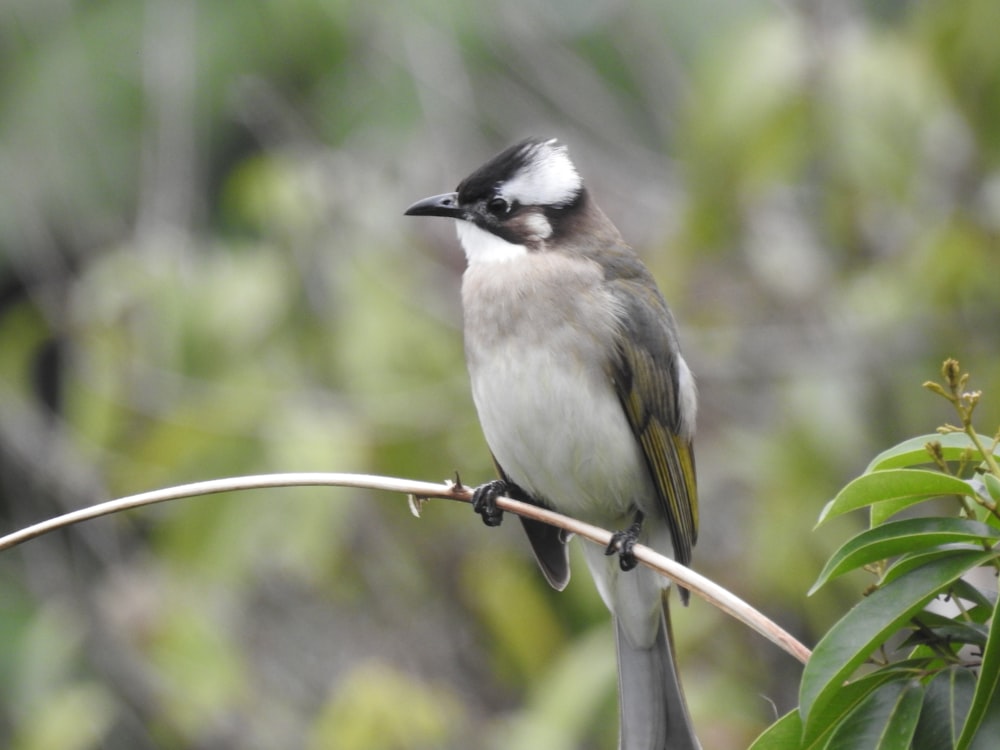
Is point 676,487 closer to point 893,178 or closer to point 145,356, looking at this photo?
point 893,178

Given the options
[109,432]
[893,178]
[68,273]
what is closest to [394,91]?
[68,273]

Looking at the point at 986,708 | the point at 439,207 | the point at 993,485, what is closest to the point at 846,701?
the point at 986,708

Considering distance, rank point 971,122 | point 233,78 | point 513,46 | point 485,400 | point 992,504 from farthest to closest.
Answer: point 233,78, point 513,46, point 971,122, point 485,400, point 992,504

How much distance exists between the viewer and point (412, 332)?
13.1ft

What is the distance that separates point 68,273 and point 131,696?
1.79 m

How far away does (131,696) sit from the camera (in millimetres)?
5855

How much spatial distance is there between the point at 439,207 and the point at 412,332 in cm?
114

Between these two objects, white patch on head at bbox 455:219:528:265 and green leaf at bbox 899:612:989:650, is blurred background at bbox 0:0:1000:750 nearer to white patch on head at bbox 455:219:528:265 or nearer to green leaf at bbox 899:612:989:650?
white patch on head at bbox 455:219:528:265

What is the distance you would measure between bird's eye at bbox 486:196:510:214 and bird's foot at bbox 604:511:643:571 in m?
0.70

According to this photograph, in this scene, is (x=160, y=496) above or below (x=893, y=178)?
below

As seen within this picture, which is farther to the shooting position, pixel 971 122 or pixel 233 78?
pixel 233 78

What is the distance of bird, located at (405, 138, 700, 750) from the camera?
272 cm

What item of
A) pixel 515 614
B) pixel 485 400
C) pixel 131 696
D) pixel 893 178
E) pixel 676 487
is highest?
pixel 893 178

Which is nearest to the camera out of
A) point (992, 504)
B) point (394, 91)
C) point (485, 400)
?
point (992, 504)
